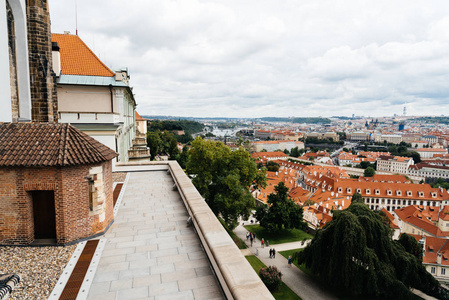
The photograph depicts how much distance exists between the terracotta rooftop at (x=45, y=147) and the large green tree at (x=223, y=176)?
17.1 meters

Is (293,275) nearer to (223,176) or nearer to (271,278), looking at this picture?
(271,278)

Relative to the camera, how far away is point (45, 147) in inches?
292

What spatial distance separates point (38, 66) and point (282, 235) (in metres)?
30.7

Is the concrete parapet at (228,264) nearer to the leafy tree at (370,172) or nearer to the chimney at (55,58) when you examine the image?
the chimney at (55,58)

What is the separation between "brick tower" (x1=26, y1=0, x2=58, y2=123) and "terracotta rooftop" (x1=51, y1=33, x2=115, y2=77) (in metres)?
6.03

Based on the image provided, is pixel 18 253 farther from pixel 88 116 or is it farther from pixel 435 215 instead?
pixel 435 215

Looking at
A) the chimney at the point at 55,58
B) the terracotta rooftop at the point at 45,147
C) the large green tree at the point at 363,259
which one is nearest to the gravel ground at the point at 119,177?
the terracotta rooftop at the point at 45,147

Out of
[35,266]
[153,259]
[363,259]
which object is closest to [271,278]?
[363,259]

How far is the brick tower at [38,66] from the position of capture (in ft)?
42.5

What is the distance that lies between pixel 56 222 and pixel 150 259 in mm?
2620

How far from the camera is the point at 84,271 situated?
6.27 m

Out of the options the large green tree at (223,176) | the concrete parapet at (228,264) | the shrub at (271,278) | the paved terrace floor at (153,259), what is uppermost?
the concrete parapet at (228,264)

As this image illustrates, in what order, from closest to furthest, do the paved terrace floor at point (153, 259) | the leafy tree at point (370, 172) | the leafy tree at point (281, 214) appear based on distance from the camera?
1. the paved terrace floor at point (153, 259)
2. the leafy tree at point (281, 214)
3. the leafy tree at point (370, 172)

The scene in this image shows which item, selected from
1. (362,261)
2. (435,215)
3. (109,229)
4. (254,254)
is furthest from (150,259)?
(435,215)
